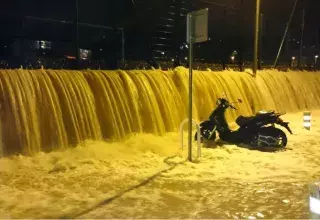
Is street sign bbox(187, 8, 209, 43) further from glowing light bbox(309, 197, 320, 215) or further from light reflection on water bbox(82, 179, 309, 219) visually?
glowing light bbox(309, 197, 320, 215)

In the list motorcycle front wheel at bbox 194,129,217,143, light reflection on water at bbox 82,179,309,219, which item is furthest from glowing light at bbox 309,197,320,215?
motorcycle front wheel at bbox 194,129,217,143

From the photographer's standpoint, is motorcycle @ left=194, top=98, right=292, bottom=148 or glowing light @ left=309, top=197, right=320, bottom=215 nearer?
glowing light @ left=309, top=197, right=320, bottom=215

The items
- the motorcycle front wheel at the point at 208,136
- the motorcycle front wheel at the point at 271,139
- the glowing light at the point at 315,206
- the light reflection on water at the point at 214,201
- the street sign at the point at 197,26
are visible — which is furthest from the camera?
the motorcycle front wheel at the point at 208,136

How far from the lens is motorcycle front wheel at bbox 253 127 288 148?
35.2 ft

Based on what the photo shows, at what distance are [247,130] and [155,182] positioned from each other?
4332 millimetres

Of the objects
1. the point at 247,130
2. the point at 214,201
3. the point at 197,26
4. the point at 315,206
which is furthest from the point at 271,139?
the point at 315,206

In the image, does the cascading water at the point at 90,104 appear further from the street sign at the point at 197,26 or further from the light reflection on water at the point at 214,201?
the light reflection on water at the point at 214,201

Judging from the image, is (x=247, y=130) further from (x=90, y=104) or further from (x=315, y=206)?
(x=315, y=206)

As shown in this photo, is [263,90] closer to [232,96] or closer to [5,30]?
[232,96]

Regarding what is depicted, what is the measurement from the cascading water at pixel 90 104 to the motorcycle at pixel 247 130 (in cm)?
149

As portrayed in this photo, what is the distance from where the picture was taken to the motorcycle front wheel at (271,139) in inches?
423

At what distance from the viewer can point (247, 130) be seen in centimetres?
1109

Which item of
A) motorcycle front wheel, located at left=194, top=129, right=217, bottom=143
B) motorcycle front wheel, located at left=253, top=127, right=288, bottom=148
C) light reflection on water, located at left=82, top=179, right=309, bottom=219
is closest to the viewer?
light reflection on water, located at left=82, top=179, right=309, bottom=219

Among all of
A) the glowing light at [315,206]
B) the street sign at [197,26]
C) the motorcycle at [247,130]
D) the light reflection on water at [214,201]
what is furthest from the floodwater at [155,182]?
the street sign at [197,26]
